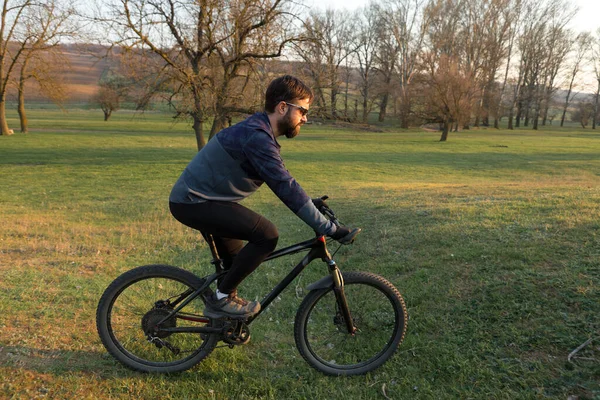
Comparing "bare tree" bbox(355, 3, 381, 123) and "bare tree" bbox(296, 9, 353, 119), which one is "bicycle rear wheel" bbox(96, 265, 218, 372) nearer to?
"bare tree" bbox(296, 9, 353, 119)

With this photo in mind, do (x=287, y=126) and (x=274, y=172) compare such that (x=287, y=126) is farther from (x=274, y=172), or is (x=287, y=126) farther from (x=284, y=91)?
(x=274, y=172)

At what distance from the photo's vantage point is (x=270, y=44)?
17.5 m

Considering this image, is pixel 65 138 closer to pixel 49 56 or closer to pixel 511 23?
pixel 49 56

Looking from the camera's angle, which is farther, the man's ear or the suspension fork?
the suspension fork

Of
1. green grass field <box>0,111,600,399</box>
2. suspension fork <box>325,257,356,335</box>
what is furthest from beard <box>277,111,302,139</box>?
green grass field <box>0,111,600,399</box>

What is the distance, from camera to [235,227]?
2746 mm

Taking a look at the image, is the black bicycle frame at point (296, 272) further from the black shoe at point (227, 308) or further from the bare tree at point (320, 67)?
the bare tree at point (320, 67)

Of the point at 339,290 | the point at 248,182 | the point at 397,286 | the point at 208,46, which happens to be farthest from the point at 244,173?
the point at 208,46

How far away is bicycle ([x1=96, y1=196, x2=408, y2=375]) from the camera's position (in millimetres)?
3008

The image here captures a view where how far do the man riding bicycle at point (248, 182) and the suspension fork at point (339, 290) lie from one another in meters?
0.31

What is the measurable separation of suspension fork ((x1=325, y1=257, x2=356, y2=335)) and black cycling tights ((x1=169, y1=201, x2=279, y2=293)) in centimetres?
47

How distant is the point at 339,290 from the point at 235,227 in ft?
2.99

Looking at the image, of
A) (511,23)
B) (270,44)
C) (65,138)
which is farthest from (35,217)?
(511,23)

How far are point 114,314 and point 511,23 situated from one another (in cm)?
6997
